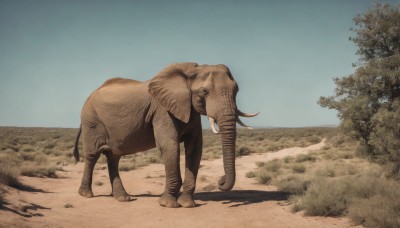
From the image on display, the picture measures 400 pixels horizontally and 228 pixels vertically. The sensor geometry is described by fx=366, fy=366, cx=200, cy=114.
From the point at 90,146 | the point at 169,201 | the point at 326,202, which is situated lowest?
the point at 169,201

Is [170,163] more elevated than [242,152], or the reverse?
[170,163]

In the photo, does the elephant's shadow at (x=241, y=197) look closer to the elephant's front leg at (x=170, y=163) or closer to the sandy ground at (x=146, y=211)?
the sandy ground at (x=146, y=211)

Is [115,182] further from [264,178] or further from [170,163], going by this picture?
[264,178]

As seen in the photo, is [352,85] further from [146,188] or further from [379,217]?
[146,188]

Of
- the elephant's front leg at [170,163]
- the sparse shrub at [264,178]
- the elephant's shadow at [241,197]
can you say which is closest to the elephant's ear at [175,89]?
the elephant's front leg at [170,163]

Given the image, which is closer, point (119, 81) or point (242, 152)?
point (119, 81)

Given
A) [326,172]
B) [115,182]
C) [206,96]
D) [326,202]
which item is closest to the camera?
[326,202]

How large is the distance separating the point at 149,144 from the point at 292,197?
3.86m

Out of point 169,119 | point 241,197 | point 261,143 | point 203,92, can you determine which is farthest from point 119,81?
point 261,143

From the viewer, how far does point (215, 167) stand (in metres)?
20.0

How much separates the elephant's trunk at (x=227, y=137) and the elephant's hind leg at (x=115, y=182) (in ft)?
10.8

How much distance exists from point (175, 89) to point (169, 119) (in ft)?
2.42

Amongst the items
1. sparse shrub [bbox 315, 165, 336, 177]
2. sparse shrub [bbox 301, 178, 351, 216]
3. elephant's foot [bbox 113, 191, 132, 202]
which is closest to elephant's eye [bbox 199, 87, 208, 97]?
sparse shrub [bbox 301, 178, 351, 216]

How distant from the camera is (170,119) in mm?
8805
